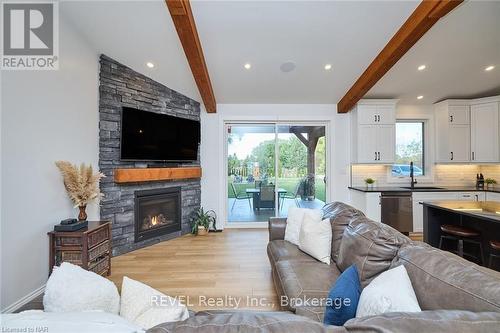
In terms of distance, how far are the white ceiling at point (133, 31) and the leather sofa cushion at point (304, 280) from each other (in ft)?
10.2

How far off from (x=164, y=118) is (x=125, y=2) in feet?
5.78

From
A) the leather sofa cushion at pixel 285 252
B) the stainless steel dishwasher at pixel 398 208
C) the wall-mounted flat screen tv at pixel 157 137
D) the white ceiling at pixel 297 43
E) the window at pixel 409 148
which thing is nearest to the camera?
the leather sofa cushion at pixel 285 252

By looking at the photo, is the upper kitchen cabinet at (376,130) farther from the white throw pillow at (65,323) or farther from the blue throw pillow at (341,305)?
the white throw pillow at (65,323)

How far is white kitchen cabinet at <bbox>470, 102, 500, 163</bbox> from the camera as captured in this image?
170 inches

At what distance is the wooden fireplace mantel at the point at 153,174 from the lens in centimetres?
344

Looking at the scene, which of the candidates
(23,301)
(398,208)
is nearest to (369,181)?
(398,208)

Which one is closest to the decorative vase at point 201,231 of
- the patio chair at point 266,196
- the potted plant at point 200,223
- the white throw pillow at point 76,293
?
the potted plant at point 200,223

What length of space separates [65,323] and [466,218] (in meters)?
4.01

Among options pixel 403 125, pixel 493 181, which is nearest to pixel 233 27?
pixel 403 125

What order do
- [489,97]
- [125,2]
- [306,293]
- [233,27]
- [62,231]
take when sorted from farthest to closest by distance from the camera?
[489,97], [233,27], [125,2], [62,231], [306,293]

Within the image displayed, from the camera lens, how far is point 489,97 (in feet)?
14.3

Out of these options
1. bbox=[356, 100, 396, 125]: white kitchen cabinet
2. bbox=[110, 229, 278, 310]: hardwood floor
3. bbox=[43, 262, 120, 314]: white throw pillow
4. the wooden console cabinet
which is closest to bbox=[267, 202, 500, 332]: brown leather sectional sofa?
bbox=[110, 229, 278, 310]: hardwood floor

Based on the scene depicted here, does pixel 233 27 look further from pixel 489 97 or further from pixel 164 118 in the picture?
pixel 489 97

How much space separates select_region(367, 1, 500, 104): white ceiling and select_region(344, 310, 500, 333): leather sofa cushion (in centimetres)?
362
